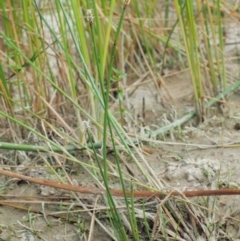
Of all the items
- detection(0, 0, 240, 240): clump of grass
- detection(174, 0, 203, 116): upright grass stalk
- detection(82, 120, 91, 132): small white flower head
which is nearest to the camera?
detection(0, 0, 240, 240): clump of grass

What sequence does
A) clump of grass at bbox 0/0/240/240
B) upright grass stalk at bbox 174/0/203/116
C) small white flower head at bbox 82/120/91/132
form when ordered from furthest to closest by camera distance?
upright grass stalk at bbox 174/0/203/116
small white flower head at bbox 82/120/91/132
clump of grass at bbox 0/0/240/240

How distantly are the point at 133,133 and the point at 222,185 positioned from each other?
32 cm

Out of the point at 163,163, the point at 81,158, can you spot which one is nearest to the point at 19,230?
the point at 81,158

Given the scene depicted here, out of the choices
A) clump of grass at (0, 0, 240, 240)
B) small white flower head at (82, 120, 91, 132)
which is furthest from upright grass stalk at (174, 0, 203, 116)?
small white flower head at (82, 120, 91, 132)

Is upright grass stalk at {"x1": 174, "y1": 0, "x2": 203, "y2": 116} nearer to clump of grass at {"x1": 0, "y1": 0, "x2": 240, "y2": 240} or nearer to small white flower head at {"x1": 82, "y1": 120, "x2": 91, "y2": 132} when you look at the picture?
clump of grass at {"x1": 0, "y1": 0, "x2": 240, "y2": 240}

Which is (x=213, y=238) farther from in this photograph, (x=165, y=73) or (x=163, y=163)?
(x=165, y=73)

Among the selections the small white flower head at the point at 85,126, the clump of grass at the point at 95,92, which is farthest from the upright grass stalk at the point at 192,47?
the small white flower head at the point at 85,126

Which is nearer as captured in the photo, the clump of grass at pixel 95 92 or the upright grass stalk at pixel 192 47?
the clump of grass at pixel 95 92

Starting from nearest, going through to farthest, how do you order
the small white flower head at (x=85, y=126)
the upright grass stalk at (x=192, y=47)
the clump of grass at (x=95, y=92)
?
the clump of grass at (x=95, y=92) → the small white flower head at (x=85, y=126) → the upright grass stalk at (x=192, y=47)

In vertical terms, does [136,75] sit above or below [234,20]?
below

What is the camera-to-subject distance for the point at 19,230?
132 cm

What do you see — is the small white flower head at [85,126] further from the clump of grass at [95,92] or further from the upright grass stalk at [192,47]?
the upright grass stalk at [192,47]

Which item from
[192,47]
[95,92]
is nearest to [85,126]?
[95,92]

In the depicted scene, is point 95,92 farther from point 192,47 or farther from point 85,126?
point 192,47
